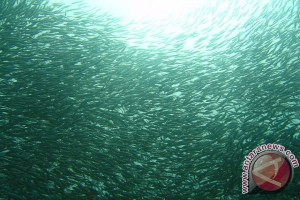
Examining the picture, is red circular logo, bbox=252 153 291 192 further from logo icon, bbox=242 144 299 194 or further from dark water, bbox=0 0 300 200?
dark water, bbox=0 0 300 200

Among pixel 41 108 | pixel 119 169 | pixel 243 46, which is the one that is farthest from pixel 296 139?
pixel 41 108

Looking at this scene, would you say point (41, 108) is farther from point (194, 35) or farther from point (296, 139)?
point (296, 139)

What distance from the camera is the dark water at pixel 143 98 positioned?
15.1 ft

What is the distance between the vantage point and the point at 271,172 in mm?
3514

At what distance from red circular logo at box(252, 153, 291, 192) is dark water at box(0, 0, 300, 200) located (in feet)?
1.77

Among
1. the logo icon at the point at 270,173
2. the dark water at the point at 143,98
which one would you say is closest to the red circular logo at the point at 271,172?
the logo icon at the point at 270,173

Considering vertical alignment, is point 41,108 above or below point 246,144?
above

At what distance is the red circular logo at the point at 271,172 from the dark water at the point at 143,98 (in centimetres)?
54

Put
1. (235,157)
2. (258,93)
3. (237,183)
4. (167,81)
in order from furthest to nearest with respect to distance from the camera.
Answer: (167,81) → (258,93) → (235,157) → (237,183)

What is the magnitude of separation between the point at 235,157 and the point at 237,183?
1.54 ft

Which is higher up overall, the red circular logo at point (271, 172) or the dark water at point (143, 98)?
the dark water at point (143, 98)

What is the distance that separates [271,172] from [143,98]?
2.57m

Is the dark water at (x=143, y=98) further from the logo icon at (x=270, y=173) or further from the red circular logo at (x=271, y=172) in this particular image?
the red circular logo at (x=271, y=172)

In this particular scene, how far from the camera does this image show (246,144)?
15.8 feet
